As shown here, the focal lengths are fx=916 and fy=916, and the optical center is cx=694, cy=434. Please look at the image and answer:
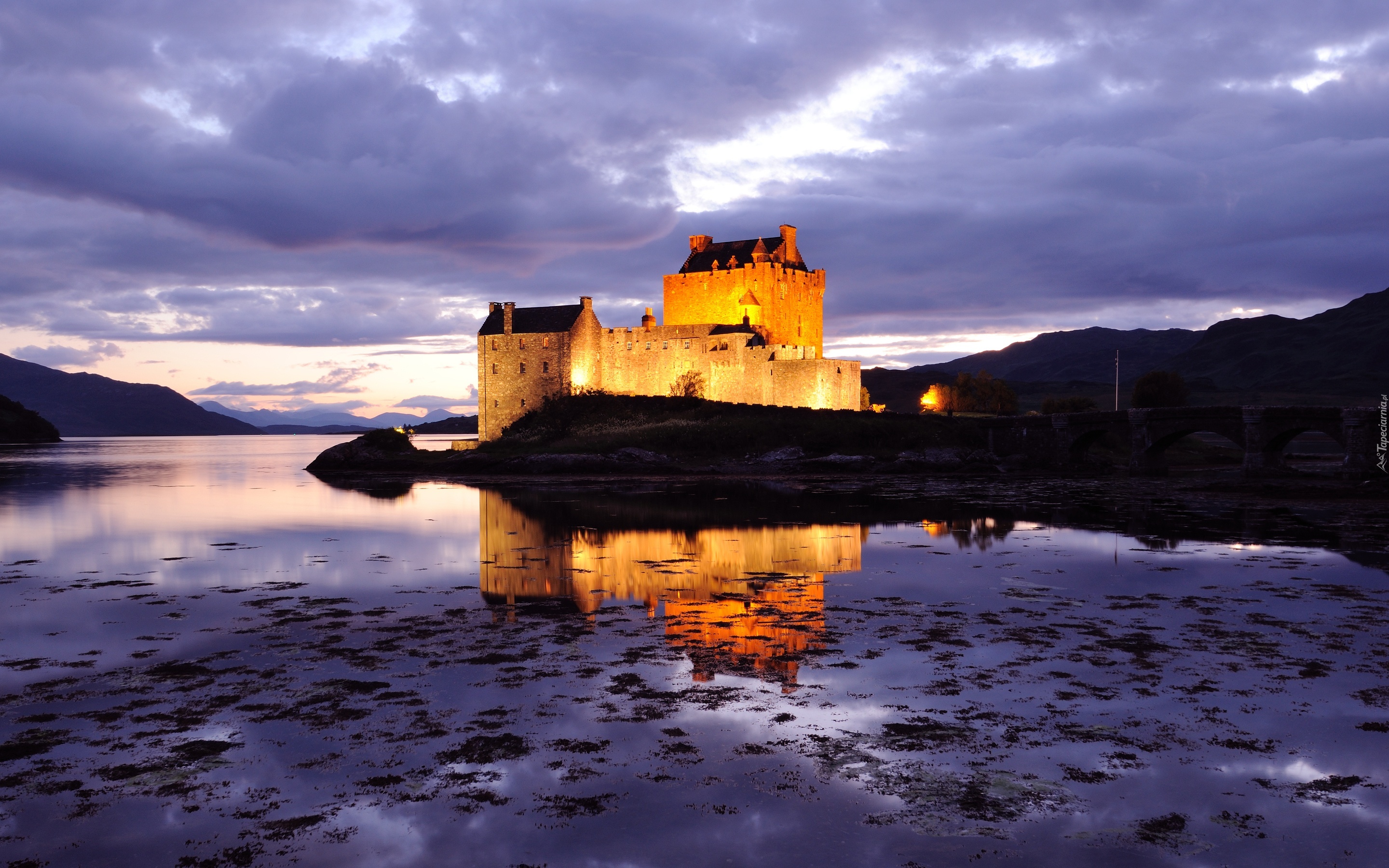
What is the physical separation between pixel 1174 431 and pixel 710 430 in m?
30.6

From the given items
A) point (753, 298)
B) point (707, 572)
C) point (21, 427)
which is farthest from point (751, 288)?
point (21, 427)

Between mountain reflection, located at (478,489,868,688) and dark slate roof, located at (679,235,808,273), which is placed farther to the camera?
dark slate roof, located at (679,235,808,273)

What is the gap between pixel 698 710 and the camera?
10500 mm

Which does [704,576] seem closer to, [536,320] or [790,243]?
[536,320]

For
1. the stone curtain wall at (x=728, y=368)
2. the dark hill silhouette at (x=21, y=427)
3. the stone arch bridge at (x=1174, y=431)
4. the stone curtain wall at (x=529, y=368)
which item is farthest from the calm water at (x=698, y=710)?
the dark hill silhouette at (x=21, y=427)

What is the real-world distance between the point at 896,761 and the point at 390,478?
2325 inches

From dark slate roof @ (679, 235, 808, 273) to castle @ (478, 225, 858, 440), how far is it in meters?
0.42

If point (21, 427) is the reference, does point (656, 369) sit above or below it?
above

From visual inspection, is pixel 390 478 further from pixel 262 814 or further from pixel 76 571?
pixel 262 814

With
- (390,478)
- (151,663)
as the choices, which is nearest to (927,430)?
(390,478)

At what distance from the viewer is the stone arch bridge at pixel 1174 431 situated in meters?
48.6

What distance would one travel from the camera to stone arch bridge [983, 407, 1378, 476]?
48.6m

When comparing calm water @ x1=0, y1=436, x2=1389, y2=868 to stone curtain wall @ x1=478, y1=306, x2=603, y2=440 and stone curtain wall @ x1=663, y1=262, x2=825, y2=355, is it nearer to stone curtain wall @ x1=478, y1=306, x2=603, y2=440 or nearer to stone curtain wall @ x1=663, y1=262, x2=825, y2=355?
stone curtain wall @ x1=478, y1=306, x2=603, y2=440

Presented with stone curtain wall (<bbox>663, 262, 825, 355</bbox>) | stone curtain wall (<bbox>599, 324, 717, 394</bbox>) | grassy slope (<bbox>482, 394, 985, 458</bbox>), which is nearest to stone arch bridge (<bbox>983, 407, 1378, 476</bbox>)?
grassy slope (<bbox>482, 394, 985, 458</bbox>)
